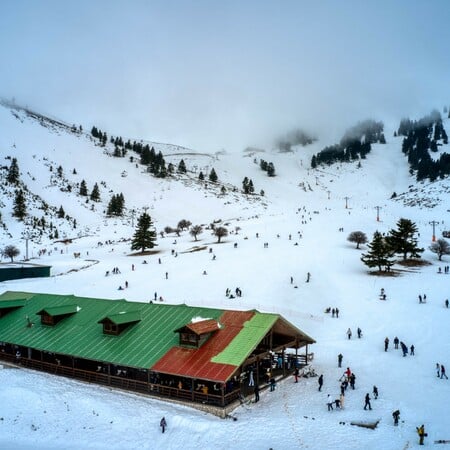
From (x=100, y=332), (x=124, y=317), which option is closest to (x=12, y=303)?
(x=100, y=332)

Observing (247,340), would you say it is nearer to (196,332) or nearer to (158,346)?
(196,332)

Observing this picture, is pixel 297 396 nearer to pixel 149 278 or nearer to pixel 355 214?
pixel 149 278

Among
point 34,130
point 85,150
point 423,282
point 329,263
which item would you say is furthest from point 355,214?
point 34,130

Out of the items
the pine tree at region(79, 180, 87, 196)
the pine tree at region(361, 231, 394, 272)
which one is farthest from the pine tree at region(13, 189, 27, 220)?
the pine tree at region(361, 231, 394, 272)

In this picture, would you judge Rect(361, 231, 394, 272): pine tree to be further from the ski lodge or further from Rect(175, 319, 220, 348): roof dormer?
Rect(175, 319, 220, 348): roof dormer

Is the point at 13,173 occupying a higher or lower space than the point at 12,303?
higher
